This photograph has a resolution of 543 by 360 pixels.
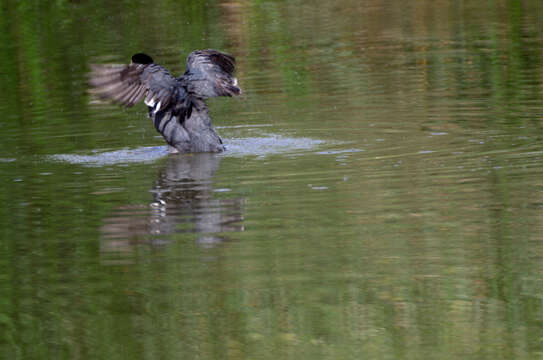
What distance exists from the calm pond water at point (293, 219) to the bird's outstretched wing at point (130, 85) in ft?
1.98

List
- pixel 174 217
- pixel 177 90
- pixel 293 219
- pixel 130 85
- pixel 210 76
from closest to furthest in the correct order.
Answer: pixel 293 219 < pixel 174 217 < pixel 130 85 < pixel 177 90 < pixel 210 76

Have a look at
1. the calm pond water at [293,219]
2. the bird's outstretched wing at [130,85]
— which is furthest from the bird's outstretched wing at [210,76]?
the calm pond water at [293,219]

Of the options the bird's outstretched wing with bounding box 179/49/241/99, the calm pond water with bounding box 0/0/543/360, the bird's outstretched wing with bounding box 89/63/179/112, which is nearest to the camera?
the calm pond water with bounding box 0/0/543/360

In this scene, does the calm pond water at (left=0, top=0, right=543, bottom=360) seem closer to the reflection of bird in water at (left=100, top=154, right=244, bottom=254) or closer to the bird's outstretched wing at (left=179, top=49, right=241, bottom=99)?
the reflection of bird in water at (left=100, top=154, right=244, bottom=254)

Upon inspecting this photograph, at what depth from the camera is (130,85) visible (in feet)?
38.7

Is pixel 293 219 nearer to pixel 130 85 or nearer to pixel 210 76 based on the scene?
pixel 130 85

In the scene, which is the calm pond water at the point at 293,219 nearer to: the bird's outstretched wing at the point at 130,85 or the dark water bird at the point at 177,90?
the dark water bird at the point at 177,90

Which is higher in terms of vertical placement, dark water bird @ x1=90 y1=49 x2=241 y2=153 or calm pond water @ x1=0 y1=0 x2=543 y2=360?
dark water bird @ x1=90 y1=49 x2=241 y2=153

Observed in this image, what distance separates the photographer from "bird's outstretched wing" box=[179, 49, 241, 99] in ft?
40.0

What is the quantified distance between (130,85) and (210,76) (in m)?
0.91

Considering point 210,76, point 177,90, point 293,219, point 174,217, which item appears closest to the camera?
point 293,219

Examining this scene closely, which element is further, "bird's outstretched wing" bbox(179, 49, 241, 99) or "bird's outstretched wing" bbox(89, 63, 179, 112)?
"bird's outstretched wing" bbox(179, 49, 241, 99)

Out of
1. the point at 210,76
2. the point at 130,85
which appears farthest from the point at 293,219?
the point at 210,76

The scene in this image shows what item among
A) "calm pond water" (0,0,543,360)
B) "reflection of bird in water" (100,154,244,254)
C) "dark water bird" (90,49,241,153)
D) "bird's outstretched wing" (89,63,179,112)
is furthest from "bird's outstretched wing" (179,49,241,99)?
"reflection of bird in water" (100,154,244,254)
